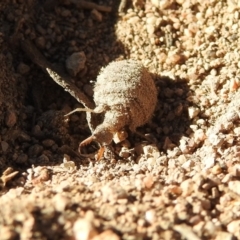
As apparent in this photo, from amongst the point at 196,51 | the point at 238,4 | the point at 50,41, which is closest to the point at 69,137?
the point at 50,41

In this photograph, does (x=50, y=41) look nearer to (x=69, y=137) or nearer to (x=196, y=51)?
(x=69, y=137)

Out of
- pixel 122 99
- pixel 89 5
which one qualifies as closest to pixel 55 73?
pixel 122 99

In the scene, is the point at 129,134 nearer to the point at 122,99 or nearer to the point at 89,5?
the point at 122,99

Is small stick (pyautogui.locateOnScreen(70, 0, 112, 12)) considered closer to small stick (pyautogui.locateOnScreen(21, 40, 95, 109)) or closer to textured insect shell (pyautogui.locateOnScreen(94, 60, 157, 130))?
small stick (pyautogui.locateOnScreen(21, 40, 95, 109))

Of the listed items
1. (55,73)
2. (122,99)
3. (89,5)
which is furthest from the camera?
(89,5)

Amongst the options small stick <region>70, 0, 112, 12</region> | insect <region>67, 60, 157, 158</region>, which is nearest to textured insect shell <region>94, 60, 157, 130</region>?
insect <region>67, 60, 157, 158</region>

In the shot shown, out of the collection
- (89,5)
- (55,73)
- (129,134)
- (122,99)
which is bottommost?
(129,134)
